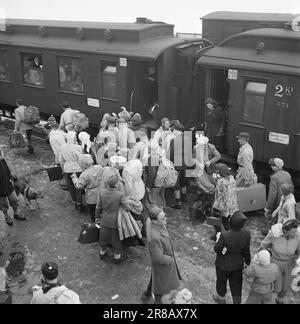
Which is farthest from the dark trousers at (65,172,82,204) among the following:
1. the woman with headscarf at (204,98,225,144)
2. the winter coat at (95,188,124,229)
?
the woman with headscarf at (204,98,225,144)

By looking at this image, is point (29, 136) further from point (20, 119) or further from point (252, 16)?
point (252, 16)

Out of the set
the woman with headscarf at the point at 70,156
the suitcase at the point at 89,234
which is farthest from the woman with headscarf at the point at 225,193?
the woman with headscarf at the point at 70,156

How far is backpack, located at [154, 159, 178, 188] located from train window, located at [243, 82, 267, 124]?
A: 6.56ft

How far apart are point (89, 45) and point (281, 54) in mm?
4705

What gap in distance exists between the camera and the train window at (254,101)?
8133mm

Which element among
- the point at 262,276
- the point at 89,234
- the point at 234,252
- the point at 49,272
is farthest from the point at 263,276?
the point at 89,234

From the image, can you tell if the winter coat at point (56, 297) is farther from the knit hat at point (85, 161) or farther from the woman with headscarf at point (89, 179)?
the knit hat at point (85, 161)

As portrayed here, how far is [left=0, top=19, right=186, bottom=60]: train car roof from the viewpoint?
32.4ft

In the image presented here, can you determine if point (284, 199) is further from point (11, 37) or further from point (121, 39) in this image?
point (11, 37)

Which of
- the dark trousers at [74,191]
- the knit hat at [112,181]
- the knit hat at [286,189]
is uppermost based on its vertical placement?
the knit hat at [112,181]

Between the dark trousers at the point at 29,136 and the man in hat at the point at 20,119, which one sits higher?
the man in hat at the point at 20,119

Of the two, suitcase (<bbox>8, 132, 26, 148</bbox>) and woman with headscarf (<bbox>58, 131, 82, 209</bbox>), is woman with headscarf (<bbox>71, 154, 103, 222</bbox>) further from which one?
suitcase (<bbox>8, 132, 26, 148</bbox>)

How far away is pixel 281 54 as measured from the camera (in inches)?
315

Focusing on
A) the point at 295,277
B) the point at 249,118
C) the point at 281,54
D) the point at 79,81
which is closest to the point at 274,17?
the point at 281,54
